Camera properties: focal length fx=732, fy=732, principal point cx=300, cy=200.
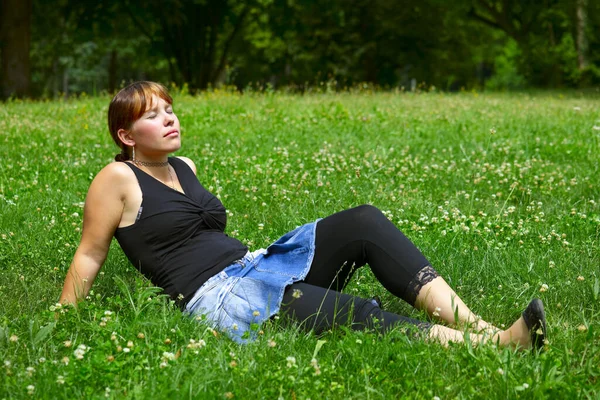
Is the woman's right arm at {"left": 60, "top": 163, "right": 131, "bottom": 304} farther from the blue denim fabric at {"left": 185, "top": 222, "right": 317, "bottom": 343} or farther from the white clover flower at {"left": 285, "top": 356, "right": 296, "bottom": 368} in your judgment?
the white clover flower at {"left": 285, "top": 356, "right": 296, "bottom": 368}

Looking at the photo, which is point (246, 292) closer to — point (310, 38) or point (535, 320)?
point (535, 320)

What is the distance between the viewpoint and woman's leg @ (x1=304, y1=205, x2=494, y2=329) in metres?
3.96

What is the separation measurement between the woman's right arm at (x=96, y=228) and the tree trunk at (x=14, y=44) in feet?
58.0

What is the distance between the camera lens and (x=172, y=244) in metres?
4.17

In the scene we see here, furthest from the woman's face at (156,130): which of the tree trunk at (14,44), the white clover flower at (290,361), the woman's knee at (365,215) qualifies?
the tree trunk at (14,44)

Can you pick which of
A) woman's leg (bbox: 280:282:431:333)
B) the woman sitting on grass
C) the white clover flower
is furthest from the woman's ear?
the white clover flower

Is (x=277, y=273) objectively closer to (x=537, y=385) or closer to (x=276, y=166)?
(x=537, y=385)

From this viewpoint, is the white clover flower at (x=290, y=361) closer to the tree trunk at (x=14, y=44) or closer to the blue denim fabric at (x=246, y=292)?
the blue denim fabric at (x=246, y=292)

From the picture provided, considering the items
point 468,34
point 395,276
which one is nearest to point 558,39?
point 468,34

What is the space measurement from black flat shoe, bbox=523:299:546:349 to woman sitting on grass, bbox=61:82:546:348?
25 cm

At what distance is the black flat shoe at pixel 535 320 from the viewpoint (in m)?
3.46

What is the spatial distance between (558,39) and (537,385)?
40.3m

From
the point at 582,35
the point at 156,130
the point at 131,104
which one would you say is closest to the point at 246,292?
the point at 156,130

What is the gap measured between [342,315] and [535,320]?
971mm
